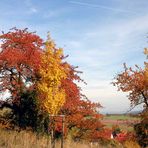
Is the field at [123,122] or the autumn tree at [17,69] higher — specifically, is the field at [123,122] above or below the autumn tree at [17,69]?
below

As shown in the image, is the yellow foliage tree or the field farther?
the field

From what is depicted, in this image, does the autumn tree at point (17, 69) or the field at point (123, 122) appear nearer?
the autumn tree at point (17, 69)

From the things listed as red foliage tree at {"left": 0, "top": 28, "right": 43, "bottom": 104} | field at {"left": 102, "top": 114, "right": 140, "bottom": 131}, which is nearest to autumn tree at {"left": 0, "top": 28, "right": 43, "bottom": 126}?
red foliage tree at {"left": 0, "top": 28, "right": 43, "bottom": 104}

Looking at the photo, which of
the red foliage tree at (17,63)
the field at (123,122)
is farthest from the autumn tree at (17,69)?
the field at (123,122)

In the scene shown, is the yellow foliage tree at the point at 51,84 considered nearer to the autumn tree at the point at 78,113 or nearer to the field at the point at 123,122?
the autumn tree at the point at 78,113

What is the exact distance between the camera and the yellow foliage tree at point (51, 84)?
22688 millimetres

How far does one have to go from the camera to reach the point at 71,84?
27.2m

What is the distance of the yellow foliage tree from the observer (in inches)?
893

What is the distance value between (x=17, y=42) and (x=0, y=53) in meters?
1.76

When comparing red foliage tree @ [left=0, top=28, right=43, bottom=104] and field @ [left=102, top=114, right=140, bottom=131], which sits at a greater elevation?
red foliage tree @ [left=0, top=28, right=43, bottom=104]

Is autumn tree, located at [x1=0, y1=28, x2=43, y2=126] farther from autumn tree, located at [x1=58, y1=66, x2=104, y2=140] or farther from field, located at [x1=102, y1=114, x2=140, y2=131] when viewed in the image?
field, located at [x1=102, y1=114, x2=140, y2=131]

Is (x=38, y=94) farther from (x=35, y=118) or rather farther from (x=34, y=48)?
(x=34, y=48)

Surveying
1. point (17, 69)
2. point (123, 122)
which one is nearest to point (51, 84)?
point (17, 69)

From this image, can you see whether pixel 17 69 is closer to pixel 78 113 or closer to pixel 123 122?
pixel 78 113
